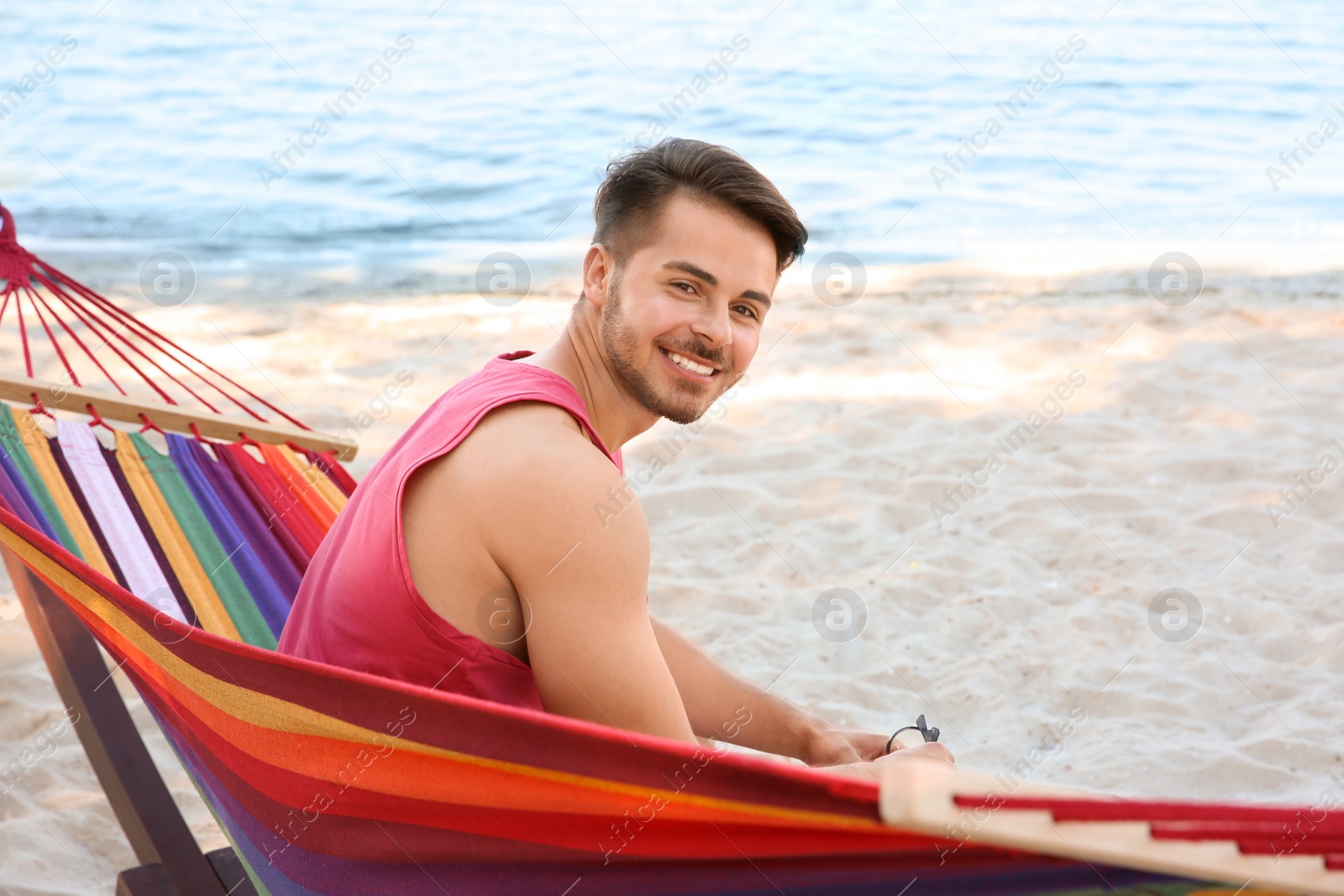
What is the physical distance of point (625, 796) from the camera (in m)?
1.04

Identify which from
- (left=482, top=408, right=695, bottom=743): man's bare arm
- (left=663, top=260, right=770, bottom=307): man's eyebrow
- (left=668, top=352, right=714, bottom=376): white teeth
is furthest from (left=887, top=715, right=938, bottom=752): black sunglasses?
(left=663, top=260, right=770, bottom=307): man's eyebrow

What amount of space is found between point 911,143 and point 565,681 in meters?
8.86

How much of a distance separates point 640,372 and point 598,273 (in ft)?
0.60

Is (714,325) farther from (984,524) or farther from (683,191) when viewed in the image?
(984,524)

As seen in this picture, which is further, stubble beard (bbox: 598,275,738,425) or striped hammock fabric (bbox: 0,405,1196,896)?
stubble beard (bbox: 598,275,738,425)

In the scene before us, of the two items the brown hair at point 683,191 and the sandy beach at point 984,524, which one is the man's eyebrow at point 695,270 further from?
the sandy beach at point 984,524

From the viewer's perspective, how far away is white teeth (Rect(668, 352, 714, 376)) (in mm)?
1587

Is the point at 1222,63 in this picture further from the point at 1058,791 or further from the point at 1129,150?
the point at 1058,791

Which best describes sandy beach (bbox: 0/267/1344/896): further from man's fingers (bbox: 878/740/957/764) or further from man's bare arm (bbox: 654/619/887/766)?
man's fingers (bbox: 878/740/957/764)

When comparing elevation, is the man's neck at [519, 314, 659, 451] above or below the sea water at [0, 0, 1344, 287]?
below

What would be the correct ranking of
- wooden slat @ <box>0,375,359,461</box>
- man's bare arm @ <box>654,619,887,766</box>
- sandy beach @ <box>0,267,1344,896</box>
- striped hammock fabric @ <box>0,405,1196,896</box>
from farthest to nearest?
sandy beach @ <box>0,267,1344,896</box>, wooden slat @ <box>0,375,359,461</box>, man's bare arm @ <box>654,619,887,766</box>, striped hammock fabric @ <box>0,405,1196,896</box>

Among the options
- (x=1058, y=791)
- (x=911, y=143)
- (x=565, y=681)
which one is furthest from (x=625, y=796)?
(x=911, y=143)

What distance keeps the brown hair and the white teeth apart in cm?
16

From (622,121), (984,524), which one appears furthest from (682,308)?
(622,121)
